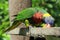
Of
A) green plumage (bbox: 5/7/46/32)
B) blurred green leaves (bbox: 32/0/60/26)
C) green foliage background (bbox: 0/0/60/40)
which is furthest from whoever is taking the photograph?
blurred green leaves (bbox: 32/0/60/26)

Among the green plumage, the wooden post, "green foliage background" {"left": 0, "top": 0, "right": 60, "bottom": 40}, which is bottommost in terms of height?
"green foliage background" {"left": 0, "top": 0, "right": 60, "bottom": 40}

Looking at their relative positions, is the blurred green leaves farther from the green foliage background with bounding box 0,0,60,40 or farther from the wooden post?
the wooden post

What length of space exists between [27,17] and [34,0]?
1.63 metres

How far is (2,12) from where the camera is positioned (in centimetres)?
Answer: 386

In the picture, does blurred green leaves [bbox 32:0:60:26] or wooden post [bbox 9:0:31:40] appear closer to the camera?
wooden post [bbox 9:0:31:40]

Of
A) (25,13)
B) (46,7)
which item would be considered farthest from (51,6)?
(25,13)

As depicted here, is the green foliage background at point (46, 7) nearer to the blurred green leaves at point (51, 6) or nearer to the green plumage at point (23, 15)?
the blurred green leaves at point (51, 6)

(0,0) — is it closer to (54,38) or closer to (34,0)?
(34,0)

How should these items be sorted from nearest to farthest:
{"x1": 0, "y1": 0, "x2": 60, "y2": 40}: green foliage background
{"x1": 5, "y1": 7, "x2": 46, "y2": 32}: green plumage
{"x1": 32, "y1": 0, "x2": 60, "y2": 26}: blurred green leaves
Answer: {"x1": 5, "y1": 7, "x2": 46, "y2": 32}: green plumage < {"x1": 0, "y1": 0, "x2": 60, "y2": 40}: green foliage background < {"x1": 32, "y1": 0, "x2": 60, "y2": 26}: blurred green leaves

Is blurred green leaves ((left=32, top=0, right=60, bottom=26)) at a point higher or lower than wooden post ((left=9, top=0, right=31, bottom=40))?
lower

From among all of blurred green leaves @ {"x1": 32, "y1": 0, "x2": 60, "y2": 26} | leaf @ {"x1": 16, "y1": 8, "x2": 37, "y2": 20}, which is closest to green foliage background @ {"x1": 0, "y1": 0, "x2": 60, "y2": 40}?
blurred green leaves @ {"x1": 32, "y1": 0, "x2": 60, "y2": 26}

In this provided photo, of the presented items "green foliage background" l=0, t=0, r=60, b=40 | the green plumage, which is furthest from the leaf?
"green foliage background" l=0, t=0, r=60, b=40

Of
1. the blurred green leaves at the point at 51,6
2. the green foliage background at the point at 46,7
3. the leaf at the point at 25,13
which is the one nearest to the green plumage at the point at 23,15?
the leaf at the point at 25,13

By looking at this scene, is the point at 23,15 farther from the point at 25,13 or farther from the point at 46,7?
the point at 46,7
